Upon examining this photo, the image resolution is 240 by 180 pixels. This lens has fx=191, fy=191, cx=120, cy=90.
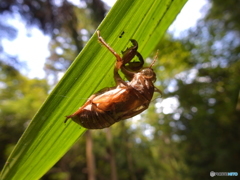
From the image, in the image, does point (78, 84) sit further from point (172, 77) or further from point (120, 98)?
point (172, 77)

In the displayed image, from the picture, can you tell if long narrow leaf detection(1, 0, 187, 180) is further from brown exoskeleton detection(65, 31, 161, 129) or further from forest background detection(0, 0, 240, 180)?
forest background detection(0, 0, 240, 180)

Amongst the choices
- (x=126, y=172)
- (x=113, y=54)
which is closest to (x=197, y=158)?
(x=126, y=172)

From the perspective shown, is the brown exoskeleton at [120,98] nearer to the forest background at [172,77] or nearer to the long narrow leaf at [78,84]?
the long narrow leaf at [78,84]

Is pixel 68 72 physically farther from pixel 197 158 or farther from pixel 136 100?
pixel 197 158

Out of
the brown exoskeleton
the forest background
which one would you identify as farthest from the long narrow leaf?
the forest background

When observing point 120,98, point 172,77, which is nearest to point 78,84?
point 120,98

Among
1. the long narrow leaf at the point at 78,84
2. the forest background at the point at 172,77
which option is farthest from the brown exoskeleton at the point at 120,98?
the forest background at the point at 172,77
